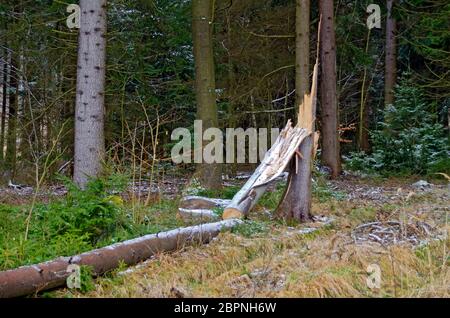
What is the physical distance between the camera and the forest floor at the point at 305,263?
12.2 ft

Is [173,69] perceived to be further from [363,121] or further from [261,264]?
[261,264]

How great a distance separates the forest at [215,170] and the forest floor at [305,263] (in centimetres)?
2

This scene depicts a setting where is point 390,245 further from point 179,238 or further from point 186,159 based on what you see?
point 186,159

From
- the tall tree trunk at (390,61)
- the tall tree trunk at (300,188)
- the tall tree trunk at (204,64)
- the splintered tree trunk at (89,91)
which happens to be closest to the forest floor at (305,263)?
the tall tree trunk at (300,188)

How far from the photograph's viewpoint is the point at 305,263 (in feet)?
14.3

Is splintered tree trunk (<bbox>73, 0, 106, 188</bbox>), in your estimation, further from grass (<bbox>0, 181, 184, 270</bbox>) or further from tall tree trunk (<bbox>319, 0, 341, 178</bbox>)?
tall tree trunk (<bbox>319, 0, 341, 178</bbox>)

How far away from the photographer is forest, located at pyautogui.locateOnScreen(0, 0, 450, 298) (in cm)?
408

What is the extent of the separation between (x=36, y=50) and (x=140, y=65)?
269 centimetres

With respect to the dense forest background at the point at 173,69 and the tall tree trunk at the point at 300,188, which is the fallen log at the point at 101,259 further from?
the dense forest background at the point at 173,69

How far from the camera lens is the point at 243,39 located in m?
12.5

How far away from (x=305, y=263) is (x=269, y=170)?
102 inches

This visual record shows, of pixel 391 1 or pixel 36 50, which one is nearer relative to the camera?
pixel 36 50

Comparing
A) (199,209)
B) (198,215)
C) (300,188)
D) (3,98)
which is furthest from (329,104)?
(3,98)
